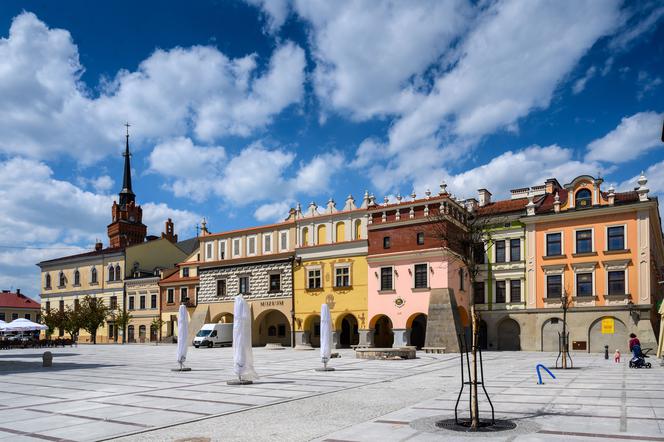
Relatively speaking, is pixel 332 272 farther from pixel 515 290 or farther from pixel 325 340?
pixel 325 340

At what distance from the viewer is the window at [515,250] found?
4566cm

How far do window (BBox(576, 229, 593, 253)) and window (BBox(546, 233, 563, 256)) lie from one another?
4.14 ft

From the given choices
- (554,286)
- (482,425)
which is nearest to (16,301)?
(554,286)

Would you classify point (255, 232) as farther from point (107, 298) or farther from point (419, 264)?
point (107, 298)

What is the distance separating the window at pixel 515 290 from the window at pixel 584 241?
16.8ft

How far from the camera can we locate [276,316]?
55594 mm

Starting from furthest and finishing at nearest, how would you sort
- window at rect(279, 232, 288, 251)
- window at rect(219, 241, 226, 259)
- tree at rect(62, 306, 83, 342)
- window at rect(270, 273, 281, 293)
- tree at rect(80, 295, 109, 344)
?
tree at rect(80, 295, 109, 344), tree at rect(62, 306, 83, 342), window at rect(219, 241, 226, 259), window at rect(279, 232, 288, 251), window at rect(270, 273, 281, 293)

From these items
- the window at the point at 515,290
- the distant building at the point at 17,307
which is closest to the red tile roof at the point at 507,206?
the window at the point at 515,290

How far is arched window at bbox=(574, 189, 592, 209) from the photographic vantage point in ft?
140

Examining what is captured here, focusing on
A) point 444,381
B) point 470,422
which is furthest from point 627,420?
point 444,381

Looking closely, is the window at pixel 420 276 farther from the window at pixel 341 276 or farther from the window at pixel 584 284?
Answer: the window at pixel 584 284

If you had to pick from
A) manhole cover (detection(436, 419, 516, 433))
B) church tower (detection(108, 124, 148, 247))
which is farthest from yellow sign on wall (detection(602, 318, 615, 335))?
church tower (detection(108, 124, 148, 247))

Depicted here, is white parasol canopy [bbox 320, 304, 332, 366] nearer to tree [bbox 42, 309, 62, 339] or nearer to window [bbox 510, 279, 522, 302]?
window [bbox 510, 279, 522, 302]

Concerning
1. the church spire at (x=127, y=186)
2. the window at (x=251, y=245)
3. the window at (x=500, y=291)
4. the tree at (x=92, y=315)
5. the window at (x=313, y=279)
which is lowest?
the tree at (x=92, y=315)
